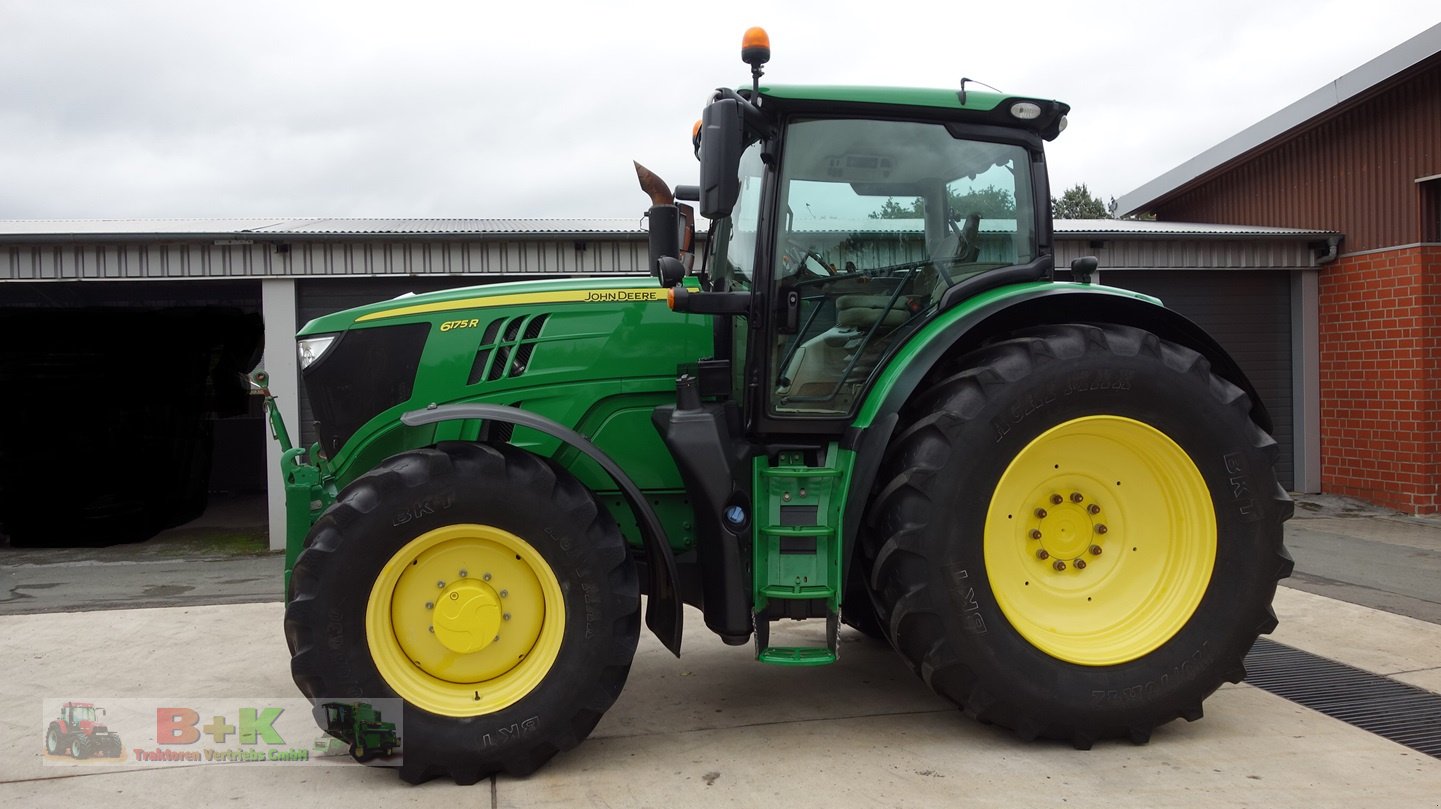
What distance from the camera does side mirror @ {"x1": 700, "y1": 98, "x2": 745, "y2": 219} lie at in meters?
3.36

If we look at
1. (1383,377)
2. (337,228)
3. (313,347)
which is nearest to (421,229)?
(337,228)

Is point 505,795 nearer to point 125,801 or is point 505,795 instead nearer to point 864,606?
point 125,801

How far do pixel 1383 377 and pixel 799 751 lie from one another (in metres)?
9.79

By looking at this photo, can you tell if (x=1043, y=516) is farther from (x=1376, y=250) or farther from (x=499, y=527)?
(x=1376, y=250)

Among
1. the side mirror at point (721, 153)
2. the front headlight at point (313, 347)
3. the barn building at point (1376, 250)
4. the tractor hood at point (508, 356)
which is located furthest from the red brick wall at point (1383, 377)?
the front headlight at point (313, 347)

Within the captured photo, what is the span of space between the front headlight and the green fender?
6.89 ft

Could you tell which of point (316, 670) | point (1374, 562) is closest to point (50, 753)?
point (316, 670)

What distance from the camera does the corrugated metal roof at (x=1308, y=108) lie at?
980 centimetres

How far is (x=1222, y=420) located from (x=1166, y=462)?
0.25 meters

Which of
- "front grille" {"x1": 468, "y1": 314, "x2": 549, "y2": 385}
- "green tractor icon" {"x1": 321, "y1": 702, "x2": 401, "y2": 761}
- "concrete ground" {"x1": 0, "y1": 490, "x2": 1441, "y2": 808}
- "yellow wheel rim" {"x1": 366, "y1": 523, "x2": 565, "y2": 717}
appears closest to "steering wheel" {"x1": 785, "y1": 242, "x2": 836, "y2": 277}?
"front grille" {"x1": 468, "y1": 314, "x2": 549, "y2": 385}

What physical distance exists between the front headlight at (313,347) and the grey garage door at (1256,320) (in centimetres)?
989

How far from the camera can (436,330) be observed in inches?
157

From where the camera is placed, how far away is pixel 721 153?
3363mm

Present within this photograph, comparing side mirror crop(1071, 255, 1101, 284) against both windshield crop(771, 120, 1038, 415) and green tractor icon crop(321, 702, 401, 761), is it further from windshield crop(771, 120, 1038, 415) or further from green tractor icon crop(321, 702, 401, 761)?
green tractor icon crop(321, 702, 401, 761)
